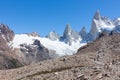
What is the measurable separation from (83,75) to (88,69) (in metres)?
3.82

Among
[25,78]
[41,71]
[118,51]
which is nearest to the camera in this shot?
[25,78]

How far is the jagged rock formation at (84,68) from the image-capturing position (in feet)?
138

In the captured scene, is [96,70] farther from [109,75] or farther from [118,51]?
[118,51]

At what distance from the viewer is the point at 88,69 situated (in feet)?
150

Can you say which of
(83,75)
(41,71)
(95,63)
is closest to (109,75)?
(83,75)

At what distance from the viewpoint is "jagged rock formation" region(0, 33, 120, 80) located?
41938 millimetres

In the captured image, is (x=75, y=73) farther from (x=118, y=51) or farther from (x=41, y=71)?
(x=118, y=51)

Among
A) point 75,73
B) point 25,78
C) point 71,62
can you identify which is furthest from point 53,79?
point 71,62

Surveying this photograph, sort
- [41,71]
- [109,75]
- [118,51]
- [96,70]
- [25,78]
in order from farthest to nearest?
[118,51], [41,71], [25,78], [96,70], [109,75]

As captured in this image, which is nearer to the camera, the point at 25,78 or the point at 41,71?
the point at 25,78

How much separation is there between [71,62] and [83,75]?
49.6 ft

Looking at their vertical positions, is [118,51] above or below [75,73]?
above

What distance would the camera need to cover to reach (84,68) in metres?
46.9

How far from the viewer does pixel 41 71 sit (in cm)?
5400
